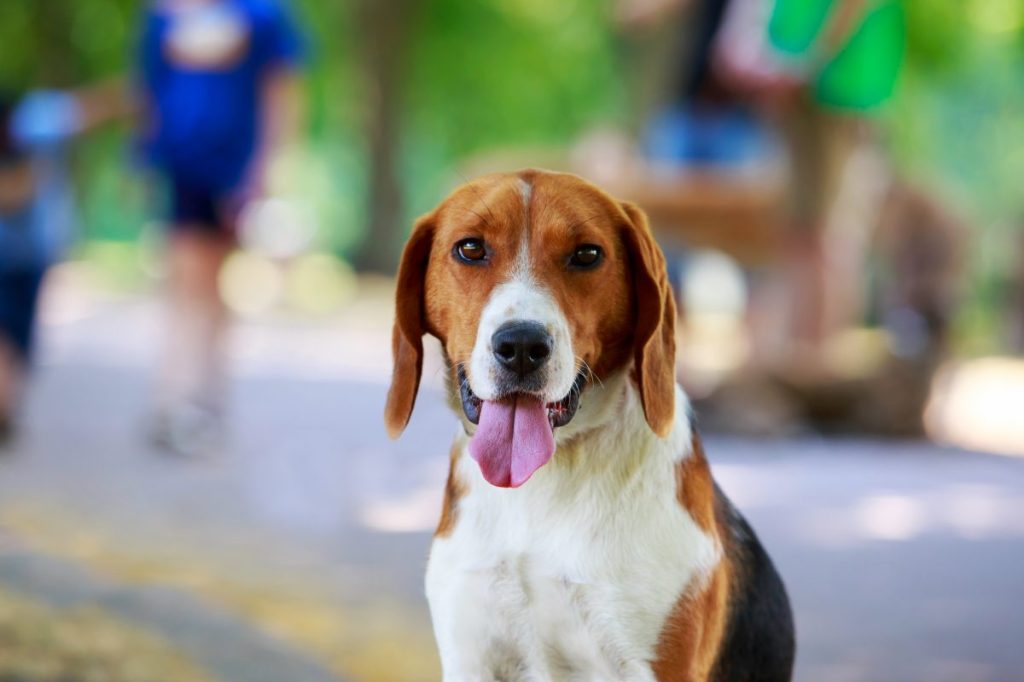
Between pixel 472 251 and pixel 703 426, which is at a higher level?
pixel 472 251

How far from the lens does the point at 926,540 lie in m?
5.34

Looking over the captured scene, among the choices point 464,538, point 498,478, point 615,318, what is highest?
point 615,318

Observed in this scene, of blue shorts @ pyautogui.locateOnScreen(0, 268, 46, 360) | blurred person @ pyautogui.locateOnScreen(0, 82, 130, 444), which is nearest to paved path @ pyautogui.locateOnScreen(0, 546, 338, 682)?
blurred person @ pyautogui.locateOnScreen(0, 82, 130, 444)

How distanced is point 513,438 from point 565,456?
192 millimetres

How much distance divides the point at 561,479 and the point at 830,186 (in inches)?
219

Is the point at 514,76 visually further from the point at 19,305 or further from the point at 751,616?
the point at 751,616

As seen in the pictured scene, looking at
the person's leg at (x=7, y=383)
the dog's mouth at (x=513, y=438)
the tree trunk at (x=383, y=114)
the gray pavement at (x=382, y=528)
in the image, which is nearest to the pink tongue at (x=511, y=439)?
the dog's mouth at (x=513, y=438)

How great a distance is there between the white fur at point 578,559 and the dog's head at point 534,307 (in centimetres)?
10

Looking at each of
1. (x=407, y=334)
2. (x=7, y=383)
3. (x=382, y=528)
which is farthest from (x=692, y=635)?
(x=7, y=383)

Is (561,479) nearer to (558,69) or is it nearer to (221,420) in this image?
(221,420)

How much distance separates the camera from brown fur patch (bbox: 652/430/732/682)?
8.18ft

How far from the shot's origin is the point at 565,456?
104 inches

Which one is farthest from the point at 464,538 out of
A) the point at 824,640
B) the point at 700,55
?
the point at 700,55

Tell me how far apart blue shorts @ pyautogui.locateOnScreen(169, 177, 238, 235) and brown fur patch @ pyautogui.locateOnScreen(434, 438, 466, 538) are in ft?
15.5
